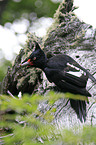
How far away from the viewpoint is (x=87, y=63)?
82.7 inches

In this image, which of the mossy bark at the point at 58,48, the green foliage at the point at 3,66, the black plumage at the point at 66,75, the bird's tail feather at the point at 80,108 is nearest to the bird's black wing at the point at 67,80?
the black plumage at the point at 66,75

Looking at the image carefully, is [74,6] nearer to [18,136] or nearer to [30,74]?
[30,74]

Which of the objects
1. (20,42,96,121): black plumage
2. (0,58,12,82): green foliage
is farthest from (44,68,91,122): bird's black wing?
(0,58,12,82): green foliage

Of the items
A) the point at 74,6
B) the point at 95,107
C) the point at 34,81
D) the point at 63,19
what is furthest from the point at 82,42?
the point at 95,107

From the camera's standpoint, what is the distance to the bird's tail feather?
144cm

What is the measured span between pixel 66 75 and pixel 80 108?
36 centimetres

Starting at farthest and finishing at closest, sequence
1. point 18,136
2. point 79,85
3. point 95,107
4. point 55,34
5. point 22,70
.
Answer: point 55,34 < point 22,70 < point 79,85 < point 95,107 < point 18,136

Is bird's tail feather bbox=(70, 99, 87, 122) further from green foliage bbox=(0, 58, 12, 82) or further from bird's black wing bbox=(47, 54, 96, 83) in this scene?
green foliage bbox=(0, 58, 12, 82)

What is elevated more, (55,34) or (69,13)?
(69,13)

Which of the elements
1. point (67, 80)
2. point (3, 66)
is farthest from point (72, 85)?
point (3, 66)

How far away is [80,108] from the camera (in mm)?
1549

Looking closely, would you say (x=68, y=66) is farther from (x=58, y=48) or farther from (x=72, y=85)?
(x=58, y=48)

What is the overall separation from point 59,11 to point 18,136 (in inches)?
91.0

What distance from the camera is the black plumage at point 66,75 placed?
158 cm
